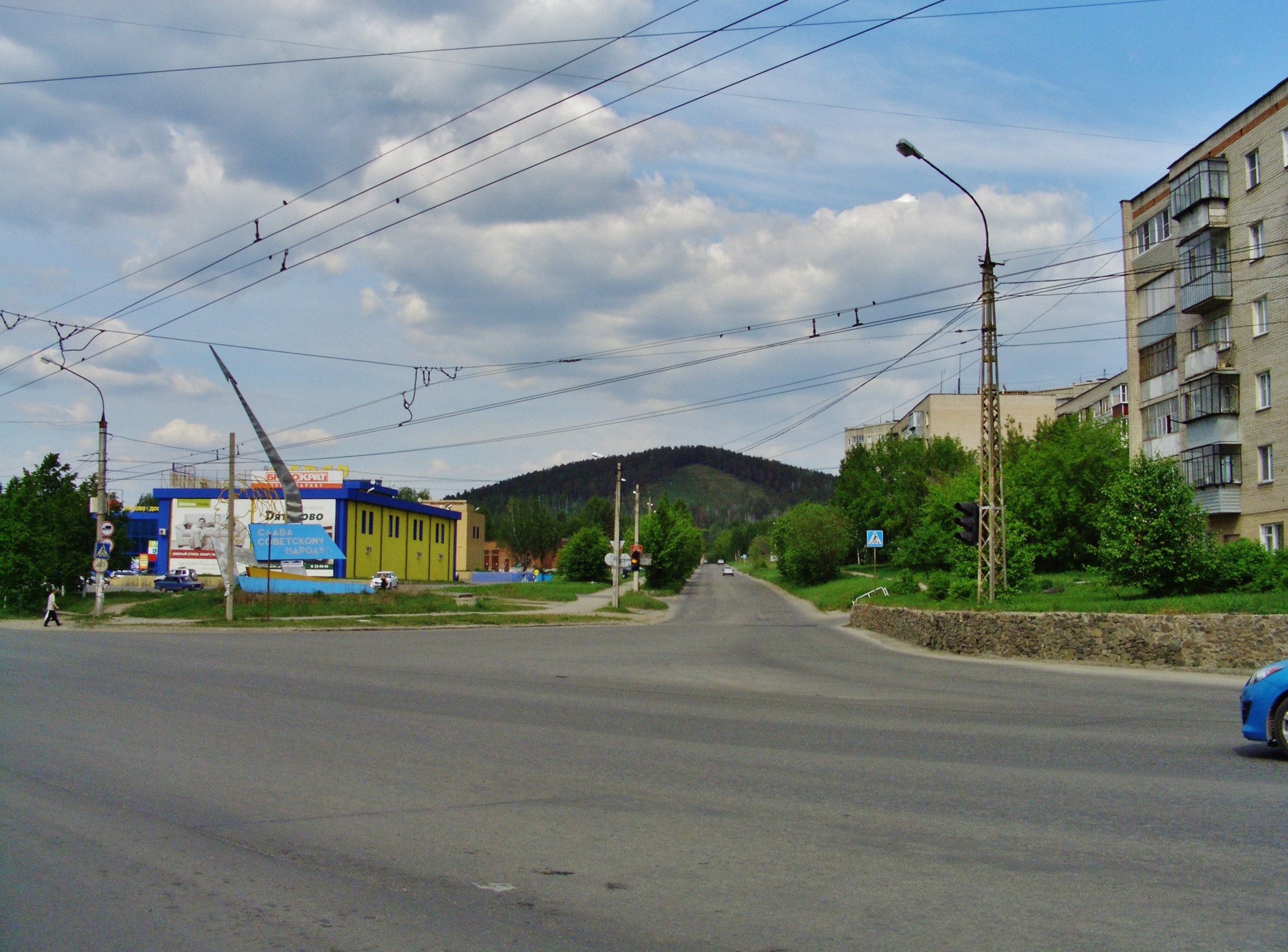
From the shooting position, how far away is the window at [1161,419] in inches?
1764

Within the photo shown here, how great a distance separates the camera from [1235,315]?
128 ft

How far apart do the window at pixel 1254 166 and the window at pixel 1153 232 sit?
5.15 m

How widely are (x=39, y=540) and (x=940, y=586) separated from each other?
4068 cm

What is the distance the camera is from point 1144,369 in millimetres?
47188

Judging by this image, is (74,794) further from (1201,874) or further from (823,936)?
(1201,874)

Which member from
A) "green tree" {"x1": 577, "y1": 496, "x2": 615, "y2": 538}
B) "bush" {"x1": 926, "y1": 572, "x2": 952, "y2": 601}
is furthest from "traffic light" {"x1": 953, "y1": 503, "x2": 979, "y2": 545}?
"green tree" {"x1": 577, "y1": 496, "x2": 615, "y2": 538}

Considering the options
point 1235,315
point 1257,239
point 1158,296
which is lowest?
point 1235,315

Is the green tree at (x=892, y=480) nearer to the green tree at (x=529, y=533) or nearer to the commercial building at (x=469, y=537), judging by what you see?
the commercial building at (x=469, y=537)

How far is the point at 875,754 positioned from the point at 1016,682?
9350 mm

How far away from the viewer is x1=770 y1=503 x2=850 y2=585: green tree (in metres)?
80.8

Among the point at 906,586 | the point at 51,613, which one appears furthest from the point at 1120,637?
the point at 51,613

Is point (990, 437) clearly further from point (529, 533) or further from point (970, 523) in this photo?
point (529, 533)

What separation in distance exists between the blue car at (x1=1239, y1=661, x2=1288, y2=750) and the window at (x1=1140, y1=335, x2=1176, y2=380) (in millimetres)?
38099

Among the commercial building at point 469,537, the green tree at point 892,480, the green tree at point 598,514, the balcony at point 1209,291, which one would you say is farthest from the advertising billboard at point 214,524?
the green tree at point 598,514
